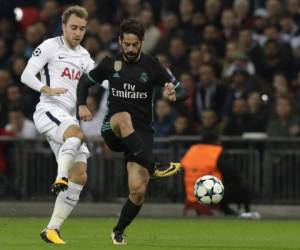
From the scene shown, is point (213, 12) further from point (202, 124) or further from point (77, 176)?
point (77, 176)

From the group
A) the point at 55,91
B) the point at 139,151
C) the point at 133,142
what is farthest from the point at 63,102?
the point at 139,151

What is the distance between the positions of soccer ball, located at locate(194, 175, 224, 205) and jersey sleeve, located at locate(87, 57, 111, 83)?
1.99 meters

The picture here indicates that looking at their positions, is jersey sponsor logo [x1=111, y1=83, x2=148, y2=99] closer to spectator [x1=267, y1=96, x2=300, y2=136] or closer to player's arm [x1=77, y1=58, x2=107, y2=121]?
player's arm [x1=77, y1=58, x2=107, y2=121]

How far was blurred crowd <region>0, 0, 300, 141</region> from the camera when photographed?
2148cm

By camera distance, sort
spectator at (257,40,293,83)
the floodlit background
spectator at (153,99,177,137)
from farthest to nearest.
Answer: spectator at (257,40,293,83)
spectator at (153,99,177,137)
the floodlit background

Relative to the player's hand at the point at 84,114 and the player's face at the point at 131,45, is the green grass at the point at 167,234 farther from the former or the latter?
the player's face at the point at 131,45

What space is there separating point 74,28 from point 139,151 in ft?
5.65

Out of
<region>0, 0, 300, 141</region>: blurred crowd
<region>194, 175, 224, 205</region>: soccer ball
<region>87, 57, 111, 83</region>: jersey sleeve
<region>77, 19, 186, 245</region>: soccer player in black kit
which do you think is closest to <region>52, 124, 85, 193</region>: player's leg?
<region>77, 19, 186, 245</region>: soccer player in black kit

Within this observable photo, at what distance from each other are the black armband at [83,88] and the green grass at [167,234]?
1.58 m

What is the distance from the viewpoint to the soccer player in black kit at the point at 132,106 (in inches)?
522

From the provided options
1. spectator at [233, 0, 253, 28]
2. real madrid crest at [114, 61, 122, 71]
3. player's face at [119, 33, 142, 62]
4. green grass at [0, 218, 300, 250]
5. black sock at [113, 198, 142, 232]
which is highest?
spectator at [233, 0, 253, 28]

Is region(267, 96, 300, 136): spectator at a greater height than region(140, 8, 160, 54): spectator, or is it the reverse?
region(140, 8, 160, 54): spectator

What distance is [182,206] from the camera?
21.2m

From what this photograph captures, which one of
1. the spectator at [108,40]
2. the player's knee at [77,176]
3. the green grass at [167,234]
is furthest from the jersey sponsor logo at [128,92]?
the spectator at [108,40]
